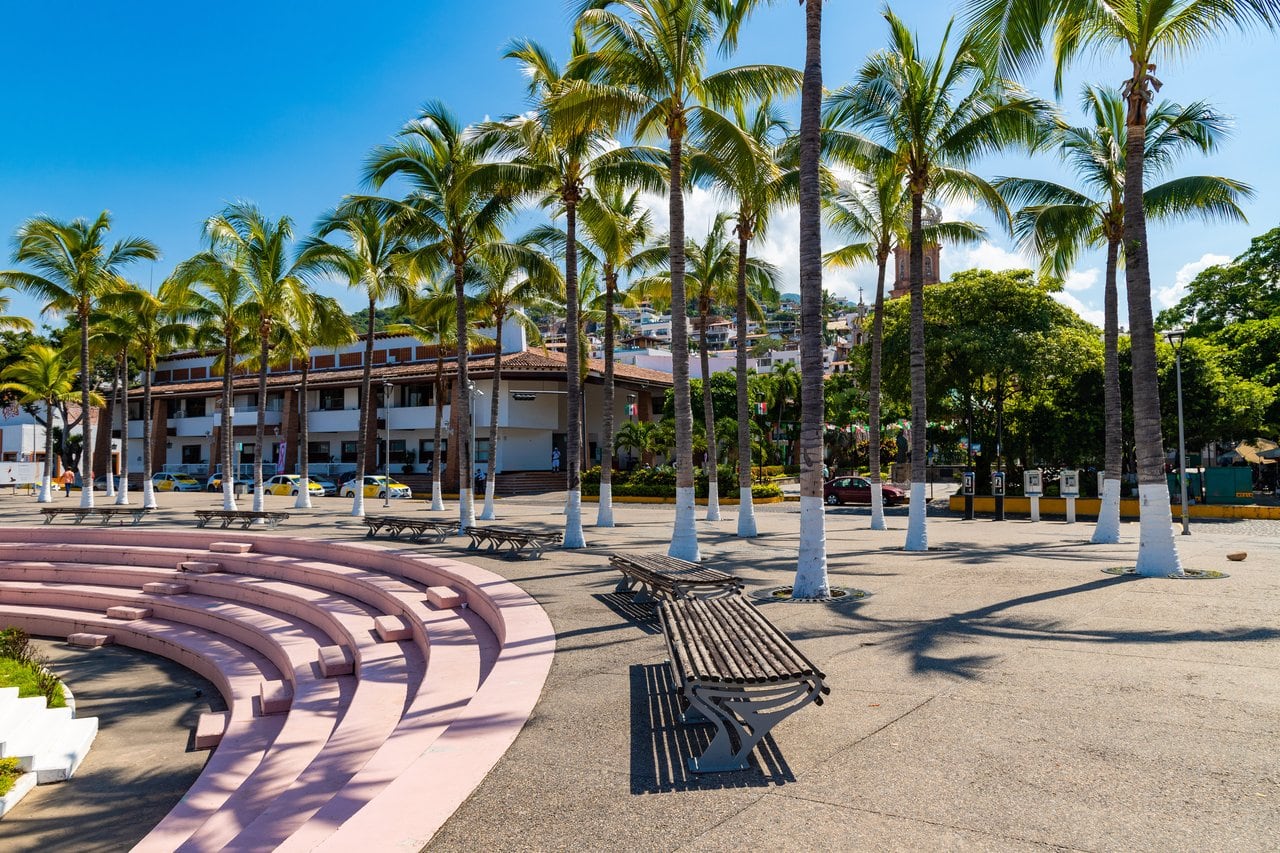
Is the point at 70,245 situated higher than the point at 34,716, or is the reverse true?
the point at 70,245

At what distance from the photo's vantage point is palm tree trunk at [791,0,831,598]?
10469mm

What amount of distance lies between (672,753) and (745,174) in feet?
37.2

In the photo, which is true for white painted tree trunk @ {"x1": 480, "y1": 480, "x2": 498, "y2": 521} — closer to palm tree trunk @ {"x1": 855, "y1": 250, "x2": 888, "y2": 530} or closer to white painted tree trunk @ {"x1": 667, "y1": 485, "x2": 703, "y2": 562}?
palm tree trunk @ {"x1": 855, "y1": 250, "x2": 888, "y2": 530}

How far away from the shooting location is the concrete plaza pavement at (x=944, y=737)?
12.9 feet

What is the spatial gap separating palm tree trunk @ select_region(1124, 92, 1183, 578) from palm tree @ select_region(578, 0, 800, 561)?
5.54 meters

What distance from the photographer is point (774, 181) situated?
1758 cm

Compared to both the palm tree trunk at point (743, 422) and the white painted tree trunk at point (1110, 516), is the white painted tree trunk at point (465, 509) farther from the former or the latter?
the white painted tree trunk at point (1110, 516)

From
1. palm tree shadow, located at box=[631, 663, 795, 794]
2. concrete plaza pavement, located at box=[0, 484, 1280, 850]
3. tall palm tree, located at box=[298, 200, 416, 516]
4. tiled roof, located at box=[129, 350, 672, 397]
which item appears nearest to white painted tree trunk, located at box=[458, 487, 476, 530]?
tall palm tree, located at box=[298, 200, 416, 516]

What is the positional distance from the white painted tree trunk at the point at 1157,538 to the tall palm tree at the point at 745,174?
808 cm

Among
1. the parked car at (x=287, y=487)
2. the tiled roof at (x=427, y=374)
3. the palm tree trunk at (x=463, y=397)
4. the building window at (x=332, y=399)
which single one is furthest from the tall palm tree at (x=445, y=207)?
the building window at (x=332, y=399)

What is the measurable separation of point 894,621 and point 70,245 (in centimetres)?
3012

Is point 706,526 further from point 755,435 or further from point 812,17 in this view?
point 755,435

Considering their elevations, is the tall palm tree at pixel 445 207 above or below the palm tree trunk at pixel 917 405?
above

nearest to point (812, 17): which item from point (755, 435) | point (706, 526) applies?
point (706, 526)
